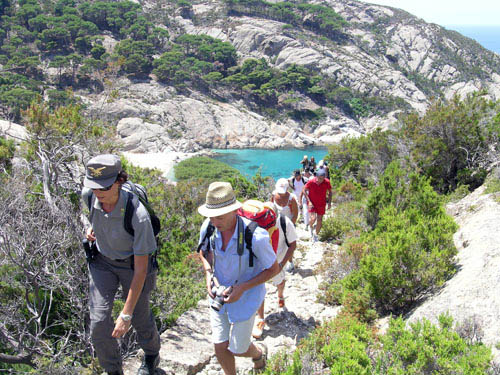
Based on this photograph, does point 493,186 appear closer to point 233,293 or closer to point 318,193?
point 318,193

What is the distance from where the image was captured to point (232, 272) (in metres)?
2.35

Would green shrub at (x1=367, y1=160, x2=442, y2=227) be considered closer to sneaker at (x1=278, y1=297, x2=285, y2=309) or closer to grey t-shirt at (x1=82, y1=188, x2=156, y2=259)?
sneaker at (x1=278, y1=297, x2=285, y2=309)

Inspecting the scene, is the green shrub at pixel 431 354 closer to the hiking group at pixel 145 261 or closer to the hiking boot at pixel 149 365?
the hiking group at pixel 145 261

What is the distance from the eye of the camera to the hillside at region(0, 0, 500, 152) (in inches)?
1874

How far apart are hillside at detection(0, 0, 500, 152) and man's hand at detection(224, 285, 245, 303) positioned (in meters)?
36.8

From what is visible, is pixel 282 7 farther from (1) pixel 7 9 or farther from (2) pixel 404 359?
(2) pixel 404 359

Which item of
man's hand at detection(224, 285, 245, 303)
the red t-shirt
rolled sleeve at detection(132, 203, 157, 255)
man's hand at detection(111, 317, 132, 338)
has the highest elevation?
rolled sleeve at detection(132, 203, 157, 255)

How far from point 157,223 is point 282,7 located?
88.5m

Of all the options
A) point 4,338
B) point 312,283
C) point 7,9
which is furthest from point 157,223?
point 7,9

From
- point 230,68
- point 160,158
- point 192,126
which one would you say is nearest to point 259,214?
point 160,158

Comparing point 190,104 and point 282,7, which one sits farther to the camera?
A: point 282,7

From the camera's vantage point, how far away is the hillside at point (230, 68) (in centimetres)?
4759

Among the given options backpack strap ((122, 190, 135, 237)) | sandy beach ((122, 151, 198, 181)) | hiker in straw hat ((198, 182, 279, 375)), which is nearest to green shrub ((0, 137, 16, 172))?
backpack strap ((122, 190, 135, 237))

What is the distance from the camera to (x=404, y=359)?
7.52 feet
